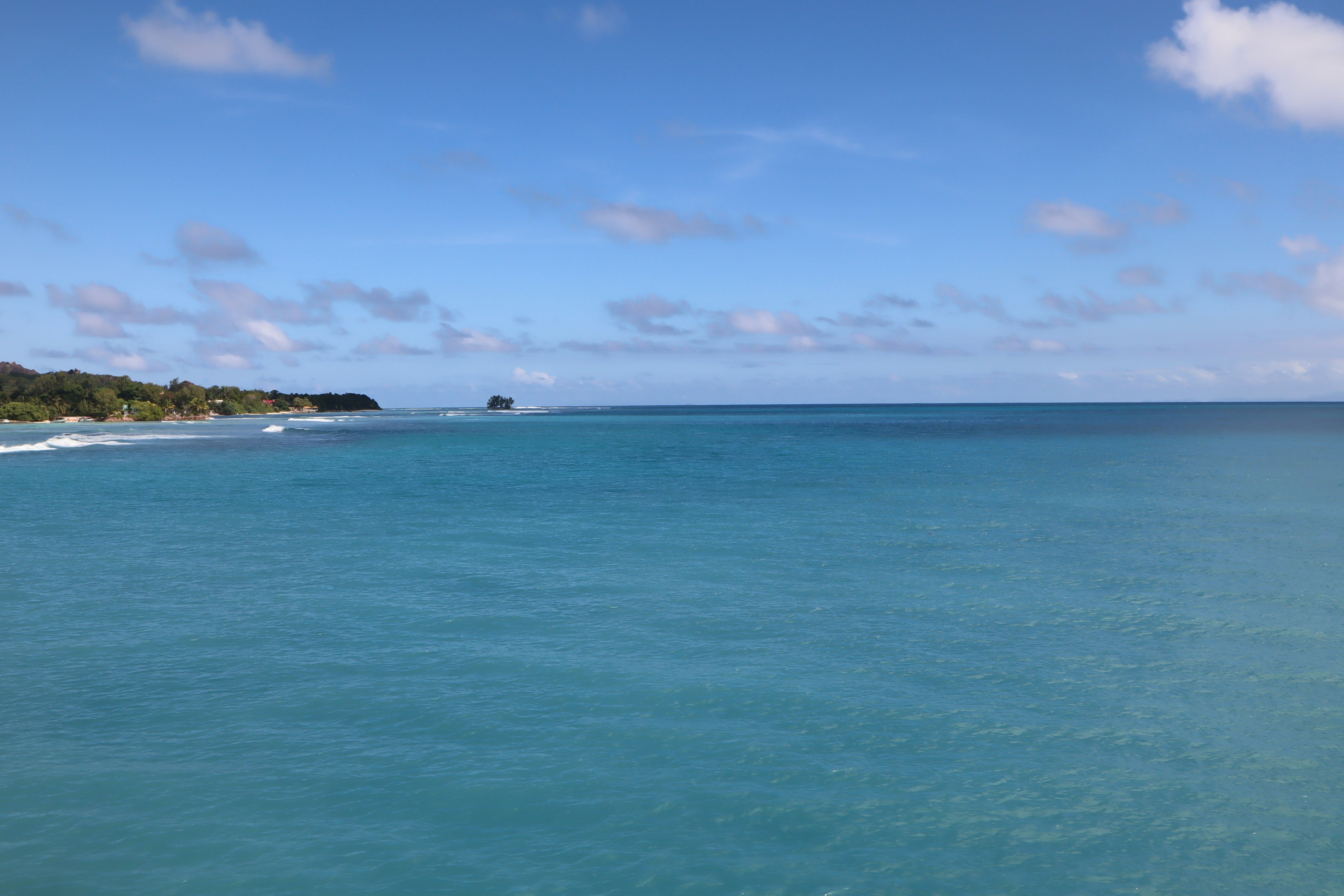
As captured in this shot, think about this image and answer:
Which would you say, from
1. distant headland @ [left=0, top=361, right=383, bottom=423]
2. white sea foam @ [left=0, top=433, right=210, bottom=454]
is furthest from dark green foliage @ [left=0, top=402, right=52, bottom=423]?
white sea foam @ [left=0, top=433, right=210, bottom=454]

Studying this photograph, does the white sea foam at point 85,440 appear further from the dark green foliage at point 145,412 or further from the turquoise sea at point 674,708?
the dark green foliage at point 145,412

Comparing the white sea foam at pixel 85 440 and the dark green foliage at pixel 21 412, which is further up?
the dark green foliage at pixel 21 412

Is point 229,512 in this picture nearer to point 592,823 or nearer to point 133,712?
point 133,712

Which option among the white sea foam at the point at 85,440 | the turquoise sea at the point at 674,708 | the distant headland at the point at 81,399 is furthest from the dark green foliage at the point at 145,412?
the turquoise sea at the point at 674,708

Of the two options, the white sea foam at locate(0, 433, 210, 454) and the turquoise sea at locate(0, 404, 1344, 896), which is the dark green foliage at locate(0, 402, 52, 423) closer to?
the white sea foam at locate(0, 433, 210, 454)

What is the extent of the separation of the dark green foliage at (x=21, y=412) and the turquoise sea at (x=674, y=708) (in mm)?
139922

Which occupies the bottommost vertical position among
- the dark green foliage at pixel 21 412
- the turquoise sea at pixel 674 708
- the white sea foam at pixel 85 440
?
the turquoise sea at pixel 674 708

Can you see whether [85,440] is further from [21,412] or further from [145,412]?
[145,412]

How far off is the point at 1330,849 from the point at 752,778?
647 cm

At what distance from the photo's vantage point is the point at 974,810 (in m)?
9.73

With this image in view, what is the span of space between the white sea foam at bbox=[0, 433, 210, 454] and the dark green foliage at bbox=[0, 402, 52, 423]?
47783 millimetres

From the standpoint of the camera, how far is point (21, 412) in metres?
139

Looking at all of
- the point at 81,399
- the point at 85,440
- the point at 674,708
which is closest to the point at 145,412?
the point at 81,399

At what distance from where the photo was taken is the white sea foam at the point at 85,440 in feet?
245
